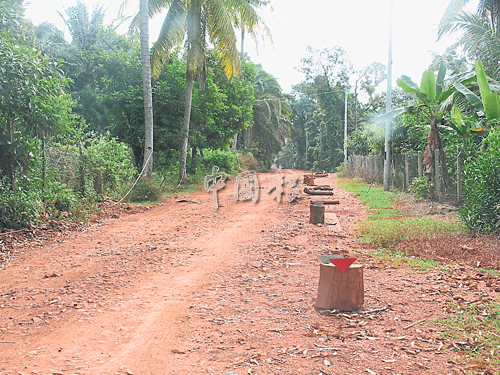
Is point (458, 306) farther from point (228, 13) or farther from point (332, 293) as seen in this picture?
point (228, 13)

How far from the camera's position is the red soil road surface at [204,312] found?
3.43m

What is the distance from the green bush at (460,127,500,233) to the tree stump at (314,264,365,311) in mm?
4074

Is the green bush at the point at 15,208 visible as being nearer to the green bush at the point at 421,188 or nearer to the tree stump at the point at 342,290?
the tree stump at the point at 342,290

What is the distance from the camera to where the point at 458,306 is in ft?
14.6

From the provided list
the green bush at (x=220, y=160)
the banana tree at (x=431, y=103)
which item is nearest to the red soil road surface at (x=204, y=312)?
the banana tree at (x=431, y=103)

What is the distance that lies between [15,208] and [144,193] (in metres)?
6.11

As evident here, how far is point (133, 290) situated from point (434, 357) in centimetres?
360

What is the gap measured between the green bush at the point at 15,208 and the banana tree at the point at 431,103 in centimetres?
1008

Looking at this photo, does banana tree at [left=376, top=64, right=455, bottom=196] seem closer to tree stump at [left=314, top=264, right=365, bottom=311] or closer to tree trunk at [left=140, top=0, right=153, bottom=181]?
tree trunk at [left=140, top=0, right=153, bottom=181]

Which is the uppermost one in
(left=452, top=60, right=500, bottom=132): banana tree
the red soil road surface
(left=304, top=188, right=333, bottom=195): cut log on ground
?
(left=452, top=60, right=500, bottom=132): banana tree

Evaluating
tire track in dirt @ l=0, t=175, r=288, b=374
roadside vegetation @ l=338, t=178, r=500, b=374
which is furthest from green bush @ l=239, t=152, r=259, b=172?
tire track in dirt @ l=0, t=175, r=288, b=374

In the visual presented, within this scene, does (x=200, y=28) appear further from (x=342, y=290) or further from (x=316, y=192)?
(x=342, y=290)

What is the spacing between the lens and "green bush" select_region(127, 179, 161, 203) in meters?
13.9

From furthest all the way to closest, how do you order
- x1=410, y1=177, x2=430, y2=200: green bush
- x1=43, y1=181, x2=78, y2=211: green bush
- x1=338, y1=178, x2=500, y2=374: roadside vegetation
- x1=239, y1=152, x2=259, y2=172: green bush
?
1. x1=239, y1=152, x2=259, y2=172: green bush
2. x1=410, y1=177, x2=430, y2=200: green bush
3. x1=43, y1=181, x2=78, y2=211: green bush
4. x1=338, y1=178, x2=500, y2=374: roadside vegetation
